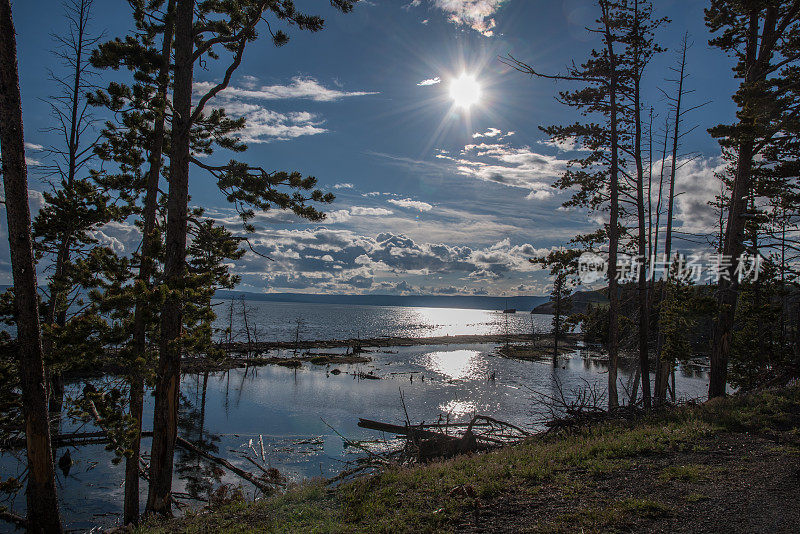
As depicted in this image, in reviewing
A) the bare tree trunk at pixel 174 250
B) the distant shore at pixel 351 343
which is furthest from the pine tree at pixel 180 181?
the distant shore at pixel 351 343

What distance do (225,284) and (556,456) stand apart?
957cm

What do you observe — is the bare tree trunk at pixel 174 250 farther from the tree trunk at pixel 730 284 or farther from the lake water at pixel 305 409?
the tree trunk at pixel 730 284

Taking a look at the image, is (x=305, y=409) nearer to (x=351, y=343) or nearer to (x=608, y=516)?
(x=608, y=516)

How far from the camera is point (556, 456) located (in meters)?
8.57

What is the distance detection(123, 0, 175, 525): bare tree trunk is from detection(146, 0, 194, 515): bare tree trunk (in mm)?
480

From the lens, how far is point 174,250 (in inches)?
387

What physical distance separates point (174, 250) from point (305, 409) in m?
28.4

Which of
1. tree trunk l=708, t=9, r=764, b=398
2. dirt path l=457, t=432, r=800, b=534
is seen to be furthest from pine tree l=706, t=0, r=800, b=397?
dirt path l=457, t=432, r=800, b=534

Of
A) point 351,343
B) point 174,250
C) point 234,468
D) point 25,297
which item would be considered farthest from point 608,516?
point 351,343

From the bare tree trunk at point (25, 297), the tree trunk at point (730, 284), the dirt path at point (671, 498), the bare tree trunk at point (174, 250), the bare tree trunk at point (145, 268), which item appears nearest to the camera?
the dirt path at point (671, 498)

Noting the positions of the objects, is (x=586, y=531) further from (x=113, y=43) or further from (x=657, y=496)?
(x=113, y=43)

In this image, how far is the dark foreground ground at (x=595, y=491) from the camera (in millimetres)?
5480

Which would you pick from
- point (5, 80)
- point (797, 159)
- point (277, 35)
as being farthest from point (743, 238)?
point (5, 80)

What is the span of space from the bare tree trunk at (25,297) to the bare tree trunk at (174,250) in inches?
93.0
